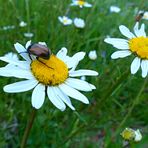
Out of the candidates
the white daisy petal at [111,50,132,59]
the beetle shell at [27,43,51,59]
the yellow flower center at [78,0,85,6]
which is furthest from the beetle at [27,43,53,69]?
the yellow flower center at [78,0,85,6]

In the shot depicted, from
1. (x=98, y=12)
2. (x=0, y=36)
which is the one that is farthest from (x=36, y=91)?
(x=98, y=12)

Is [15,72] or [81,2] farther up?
[15,72]

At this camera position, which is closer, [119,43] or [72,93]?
[72,93]

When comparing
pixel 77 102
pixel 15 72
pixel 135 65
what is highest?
pixel 15 72

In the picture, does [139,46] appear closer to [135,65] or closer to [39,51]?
[135,65]

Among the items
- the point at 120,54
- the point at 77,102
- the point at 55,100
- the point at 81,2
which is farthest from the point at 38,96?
the point at 81,2

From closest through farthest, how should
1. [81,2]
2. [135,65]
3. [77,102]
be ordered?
[135,65], [77,102], [81,2]

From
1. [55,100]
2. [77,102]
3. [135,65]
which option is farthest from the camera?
[77,102]

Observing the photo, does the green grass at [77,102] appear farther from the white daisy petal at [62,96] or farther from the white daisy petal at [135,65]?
the white daisy petal at [62,96]
